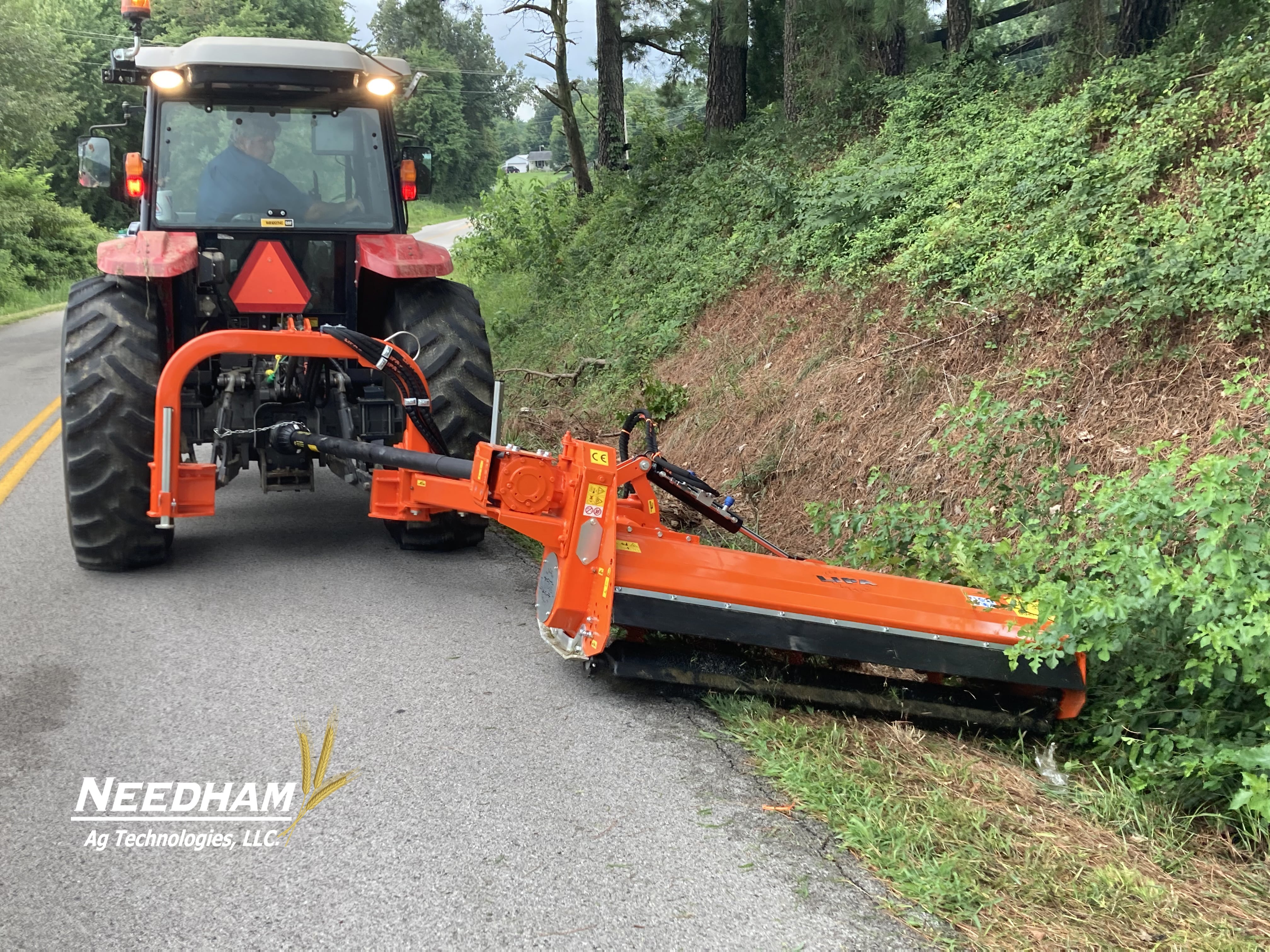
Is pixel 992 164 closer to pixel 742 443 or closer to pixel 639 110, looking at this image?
pixel 742 443

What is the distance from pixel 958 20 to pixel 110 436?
8821mm

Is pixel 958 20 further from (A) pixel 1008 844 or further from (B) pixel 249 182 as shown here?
(A) pixel 1008 844

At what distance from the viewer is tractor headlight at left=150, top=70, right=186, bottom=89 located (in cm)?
656

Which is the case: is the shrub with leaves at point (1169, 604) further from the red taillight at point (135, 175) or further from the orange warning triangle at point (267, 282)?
the red taillight at point (135, 175)

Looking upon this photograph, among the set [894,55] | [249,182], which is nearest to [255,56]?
[249,182]

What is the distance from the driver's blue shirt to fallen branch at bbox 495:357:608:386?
4408 mm

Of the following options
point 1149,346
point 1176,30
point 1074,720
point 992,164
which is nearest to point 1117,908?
point 1074,720

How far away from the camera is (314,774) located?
3838mm

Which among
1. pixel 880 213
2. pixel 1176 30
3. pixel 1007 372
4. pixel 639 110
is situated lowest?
pixel 1007 372

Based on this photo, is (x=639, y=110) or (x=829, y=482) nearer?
(x=829, y=482)

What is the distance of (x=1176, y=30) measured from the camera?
777 centimetres

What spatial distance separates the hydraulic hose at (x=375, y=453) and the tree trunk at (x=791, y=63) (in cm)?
786

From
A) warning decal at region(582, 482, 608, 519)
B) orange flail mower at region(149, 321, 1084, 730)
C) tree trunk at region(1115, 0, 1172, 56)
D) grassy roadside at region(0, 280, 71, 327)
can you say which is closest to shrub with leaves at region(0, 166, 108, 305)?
grassy roadside at region(0, 280, 71, 327)

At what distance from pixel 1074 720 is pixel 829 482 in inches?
112
